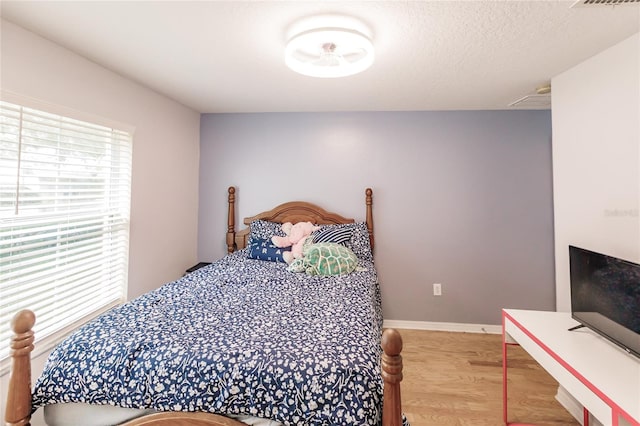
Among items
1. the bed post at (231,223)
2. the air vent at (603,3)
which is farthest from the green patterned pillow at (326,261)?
the air vent at (603,3)

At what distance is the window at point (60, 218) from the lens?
1588 millimetres

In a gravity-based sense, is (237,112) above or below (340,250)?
above

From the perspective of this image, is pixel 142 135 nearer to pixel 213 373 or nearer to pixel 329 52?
pixel 329 52

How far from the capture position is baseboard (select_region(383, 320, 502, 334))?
10.1 feet

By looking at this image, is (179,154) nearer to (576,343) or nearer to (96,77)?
(96,77)

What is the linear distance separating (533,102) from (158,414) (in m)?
3.60

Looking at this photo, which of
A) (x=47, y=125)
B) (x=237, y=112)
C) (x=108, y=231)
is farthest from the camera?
(x=237, y=112)

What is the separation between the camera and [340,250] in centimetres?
261

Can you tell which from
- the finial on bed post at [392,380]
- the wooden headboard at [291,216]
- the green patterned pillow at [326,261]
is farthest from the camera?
the wooden headboard at [291,216]

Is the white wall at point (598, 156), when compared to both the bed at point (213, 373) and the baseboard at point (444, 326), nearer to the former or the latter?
the baseboard at point (444, 326)

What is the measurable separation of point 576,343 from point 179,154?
342cm

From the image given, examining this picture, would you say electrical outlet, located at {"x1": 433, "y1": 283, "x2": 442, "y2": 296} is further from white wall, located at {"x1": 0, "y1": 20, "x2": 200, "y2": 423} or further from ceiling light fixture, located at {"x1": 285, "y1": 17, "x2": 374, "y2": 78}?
white wall, located at {"x1": 0, "y1": 20, "x2": 200, "y2": 423}

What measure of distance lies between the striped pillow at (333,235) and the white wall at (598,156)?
1680mm

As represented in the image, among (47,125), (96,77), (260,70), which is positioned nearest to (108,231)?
(47,125)
